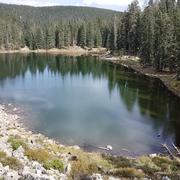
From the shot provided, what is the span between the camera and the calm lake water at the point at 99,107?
42.7 m

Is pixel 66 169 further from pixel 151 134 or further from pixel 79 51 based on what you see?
pixel 79 51

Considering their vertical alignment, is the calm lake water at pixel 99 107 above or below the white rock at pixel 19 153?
below

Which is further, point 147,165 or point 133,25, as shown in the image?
point 133,25

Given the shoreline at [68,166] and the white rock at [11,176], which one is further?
the shoreline at [68,166]

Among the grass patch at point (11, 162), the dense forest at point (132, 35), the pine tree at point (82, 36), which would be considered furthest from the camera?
the pine tree at point (82, 36)

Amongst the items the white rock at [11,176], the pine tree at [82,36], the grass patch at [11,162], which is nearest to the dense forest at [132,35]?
the pine tree at [82,36]

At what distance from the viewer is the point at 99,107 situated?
194 feet

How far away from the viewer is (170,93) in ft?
227

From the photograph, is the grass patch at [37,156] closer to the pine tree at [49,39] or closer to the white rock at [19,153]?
the white rock at [19,153]

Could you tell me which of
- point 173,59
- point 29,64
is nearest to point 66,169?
point 173,59

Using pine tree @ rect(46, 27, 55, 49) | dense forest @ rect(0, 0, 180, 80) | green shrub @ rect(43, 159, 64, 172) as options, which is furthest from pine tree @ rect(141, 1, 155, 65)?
pine tree @ rect(46, 27, 55, 49)

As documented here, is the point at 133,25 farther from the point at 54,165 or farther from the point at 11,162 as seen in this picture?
the point at 11,162

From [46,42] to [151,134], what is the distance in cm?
15043

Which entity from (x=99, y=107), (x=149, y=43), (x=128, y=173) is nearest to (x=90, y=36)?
(x=149, y=43)
